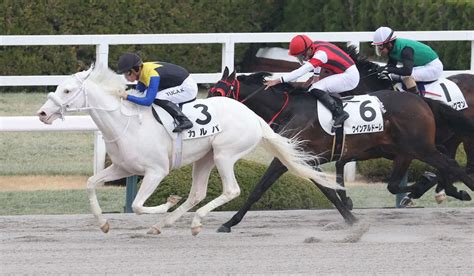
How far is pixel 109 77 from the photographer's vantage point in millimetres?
9969

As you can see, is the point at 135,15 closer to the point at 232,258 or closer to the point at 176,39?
the point at 176,39

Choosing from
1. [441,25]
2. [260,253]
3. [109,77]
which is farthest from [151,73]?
[441,25]

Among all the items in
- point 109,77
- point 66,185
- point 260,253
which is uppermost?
→ point 109,77

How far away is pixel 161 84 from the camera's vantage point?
10180mm

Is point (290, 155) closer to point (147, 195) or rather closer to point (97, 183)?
point (147, 195)

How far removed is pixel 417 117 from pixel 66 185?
4.13 metres

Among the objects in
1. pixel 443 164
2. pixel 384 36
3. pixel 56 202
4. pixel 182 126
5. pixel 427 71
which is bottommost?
pixel 56 202

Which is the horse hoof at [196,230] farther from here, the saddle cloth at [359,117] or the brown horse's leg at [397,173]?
the brown horse's leg at [397,173]

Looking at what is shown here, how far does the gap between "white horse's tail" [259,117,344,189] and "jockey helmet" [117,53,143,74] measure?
1.07 m

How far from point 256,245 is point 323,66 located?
1.90 metres

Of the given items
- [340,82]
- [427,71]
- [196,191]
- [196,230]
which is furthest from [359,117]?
[196,230]

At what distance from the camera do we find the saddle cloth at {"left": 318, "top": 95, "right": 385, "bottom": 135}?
10.8 m

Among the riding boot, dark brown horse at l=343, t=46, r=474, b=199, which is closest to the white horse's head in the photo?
dark brown horse at l=343, t=46, r=474, b=199

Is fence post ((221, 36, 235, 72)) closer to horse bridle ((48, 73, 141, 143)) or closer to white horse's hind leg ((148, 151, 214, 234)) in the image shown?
white horse's hind leg ((148, 151, 214, 234))
